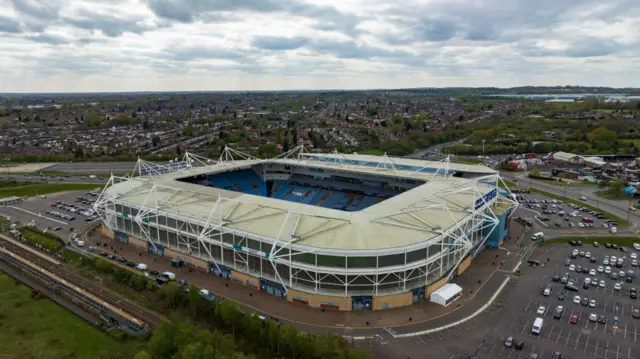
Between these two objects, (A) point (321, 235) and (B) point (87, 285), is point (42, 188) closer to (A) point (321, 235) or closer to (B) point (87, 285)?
(B) point (87, 285)

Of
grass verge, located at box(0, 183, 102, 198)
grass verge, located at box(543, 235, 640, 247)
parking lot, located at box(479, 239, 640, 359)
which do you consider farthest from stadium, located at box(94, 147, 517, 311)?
grass verge, located at box(0, 183, 102, 198)

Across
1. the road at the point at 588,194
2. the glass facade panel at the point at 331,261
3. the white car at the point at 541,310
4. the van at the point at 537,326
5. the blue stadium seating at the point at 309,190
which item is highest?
the glass facade panel at the point at 331,261

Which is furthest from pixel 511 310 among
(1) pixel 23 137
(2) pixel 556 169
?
(1) pixel 23 137

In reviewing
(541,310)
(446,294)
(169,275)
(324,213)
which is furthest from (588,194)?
(169,275)

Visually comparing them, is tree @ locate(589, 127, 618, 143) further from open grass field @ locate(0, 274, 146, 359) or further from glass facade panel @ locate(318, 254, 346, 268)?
open grass field @ locate(0, 274, 146, 359)

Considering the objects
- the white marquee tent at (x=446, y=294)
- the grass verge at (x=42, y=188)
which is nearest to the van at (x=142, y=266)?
the white marquee tent at (x=446, y=294)

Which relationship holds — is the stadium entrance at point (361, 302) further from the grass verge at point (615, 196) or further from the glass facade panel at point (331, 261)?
the grass verge at point (615, 196)
